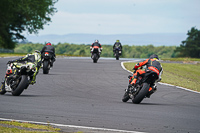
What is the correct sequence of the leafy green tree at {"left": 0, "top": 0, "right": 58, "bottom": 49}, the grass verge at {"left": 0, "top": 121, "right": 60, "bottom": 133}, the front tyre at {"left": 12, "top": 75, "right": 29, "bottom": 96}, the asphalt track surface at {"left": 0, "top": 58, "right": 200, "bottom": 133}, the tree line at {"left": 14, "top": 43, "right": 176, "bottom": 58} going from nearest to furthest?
the grass verge at {"left": 0, "top": 121, "right": 60, "bottom": 133} → the asphalt track surface at {"left": 0, "top": 58, "right": 200, "bottom": 133} → the front tyre at {"left": 12, "top": 75, "right": 29, "bottom": 96} → the leafy green tree at {"left": 0, "top": 0, "right": 58, "bottom": 49} → the tree line at {"left": 14, "top": 43, "right": 176, "bottom": 58}

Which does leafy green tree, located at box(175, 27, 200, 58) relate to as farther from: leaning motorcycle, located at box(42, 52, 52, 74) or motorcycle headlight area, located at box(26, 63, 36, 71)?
motorcycle headlight area, located at box(26, 63, 36, 71)

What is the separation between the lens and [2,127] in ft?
26.5

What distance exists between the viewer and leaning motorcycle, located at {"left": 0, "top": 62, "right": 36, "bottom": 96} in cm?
1266

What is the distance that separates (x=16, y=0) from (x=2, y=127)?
54.9 meters

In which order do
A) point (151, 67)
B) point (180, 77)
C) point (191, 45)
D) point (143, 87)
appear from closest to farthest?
point (143, 87) → point (151, 67) → point (180, 77) → point (191, 45)

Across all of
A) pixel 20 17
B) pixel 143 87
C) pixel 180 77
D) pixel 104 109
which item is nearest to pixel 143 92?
pixel 143 87

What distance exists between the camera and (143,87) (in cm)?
1203

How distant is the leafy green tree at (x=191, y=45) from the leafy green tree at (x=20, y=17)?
1682 inches

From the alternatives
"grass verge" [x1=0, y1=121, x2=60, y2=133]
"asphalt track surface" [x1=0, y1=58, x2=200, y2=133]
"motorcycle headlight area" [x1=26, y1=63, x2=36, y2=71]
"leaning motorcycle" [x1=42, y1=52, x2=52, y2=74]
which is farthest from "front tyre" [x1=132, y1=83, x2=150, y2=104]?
"leaning motorcycle" [x1=42, y1=52, x2=52, y2=74]

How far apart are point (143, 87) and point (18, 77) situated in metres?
3.81

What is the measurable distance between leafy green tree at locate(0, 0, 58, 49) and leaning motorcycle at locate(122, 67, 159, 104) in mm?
49055

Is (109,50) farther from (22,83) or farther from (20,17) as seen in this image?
(22,83)

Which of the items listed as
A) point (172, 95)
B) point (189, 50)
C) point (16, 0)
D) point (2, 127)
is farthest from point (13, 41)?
point (2, 127)

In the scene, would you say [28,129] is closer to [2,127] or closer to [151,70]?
[2,127]
